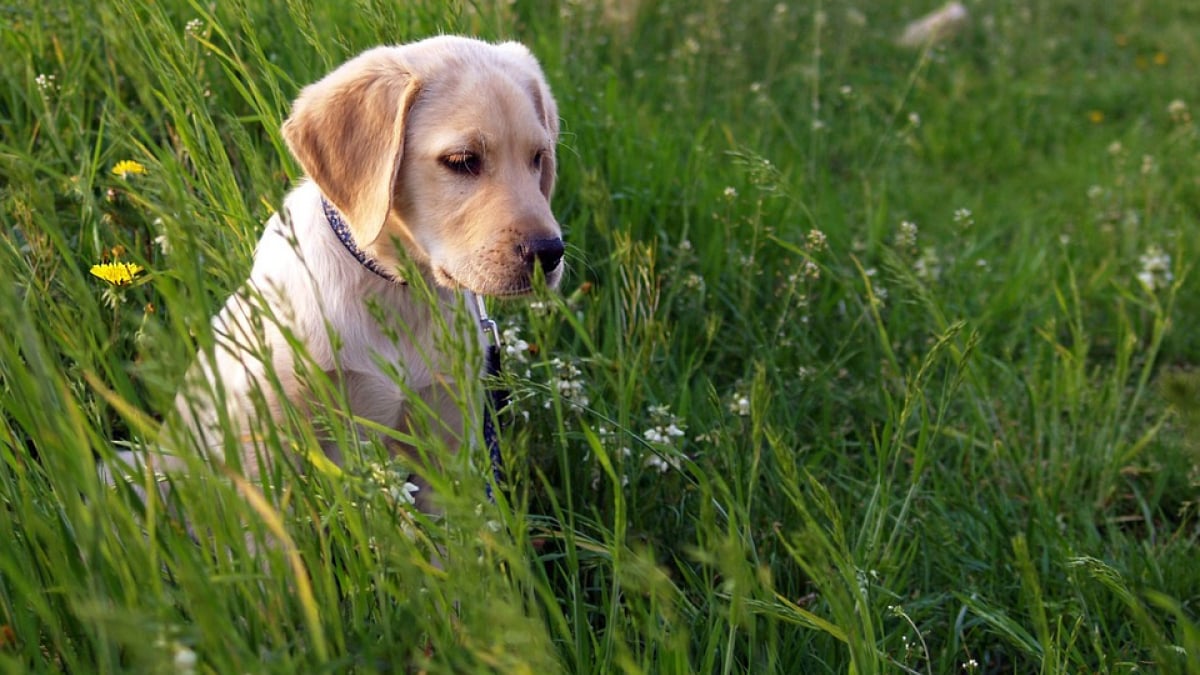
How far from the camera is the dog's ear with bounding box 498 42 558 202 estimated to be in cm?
277

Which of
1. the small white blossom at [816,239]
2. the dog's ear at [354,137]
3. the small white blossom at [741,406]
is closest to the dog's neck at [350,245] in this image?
the dog's ear at [354,137]

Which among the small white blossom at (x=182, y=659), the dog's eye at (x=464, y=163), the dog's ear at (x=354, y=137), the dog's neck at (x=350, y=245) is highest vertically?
the dog's ear at (x=354, y=137)

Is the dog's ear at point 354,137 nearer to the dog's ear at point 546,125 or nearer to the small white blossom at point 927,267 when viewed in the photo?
the dog's ear at point 546,125

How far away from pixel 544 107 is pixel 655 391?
0.80 metres

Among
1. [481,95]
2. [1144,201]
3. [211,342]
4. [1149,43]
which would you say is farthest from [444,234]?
[1149,43]

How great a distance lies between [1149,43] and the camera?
26.8 ft

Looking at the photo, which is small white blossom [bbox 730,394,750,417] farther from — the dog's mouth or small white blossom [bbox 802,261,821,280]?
the dog's mouth

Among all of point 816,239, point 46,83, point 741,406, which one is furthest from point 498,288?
point 46,83

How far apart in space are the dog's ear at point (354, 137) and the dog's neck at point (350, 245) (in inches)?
4.2

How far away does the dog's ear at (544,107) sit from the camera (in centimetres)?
277

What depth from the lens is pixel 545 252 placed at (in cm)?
245

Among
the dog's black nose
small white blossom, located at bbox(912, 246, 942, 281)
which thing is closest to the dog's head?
the dog's black nose

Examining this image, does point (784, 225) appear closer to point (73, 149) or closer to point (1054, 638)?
point (1054, 638)

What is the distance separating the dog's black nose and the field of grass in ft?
A: 0.59
